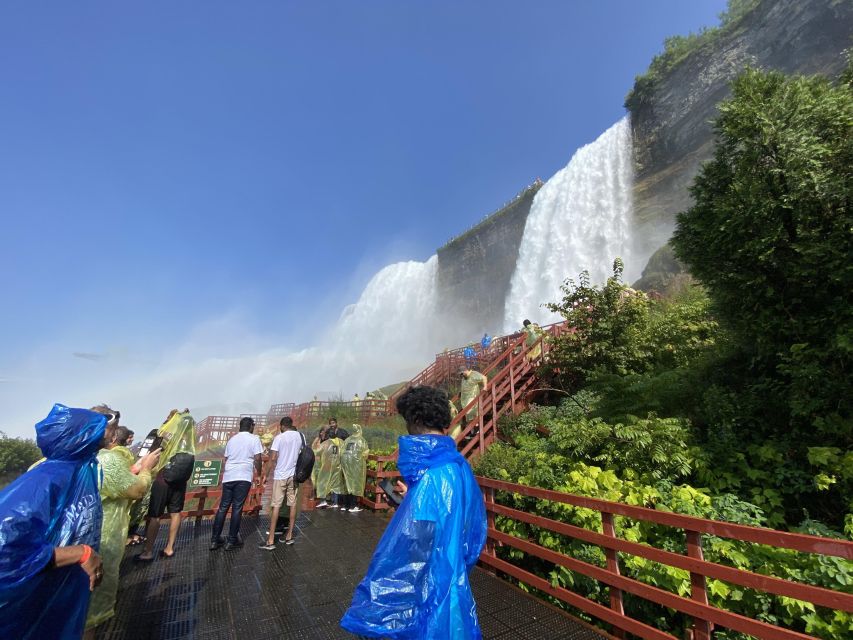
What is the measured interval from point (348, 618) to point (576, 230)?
109 feet

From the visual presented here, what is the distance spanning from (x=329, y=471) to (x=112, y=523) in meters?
Answer: 5.50

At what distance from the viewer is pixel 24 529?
1.69 meters

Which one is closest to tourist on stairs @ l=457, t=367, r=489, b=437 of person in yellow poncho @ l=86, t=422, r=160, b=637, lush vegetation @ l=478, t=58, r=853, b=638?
lush vegetation @ l=478, t=58, r=853, b=638

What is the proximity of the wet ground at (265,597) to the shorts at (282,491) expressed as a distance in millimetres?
572

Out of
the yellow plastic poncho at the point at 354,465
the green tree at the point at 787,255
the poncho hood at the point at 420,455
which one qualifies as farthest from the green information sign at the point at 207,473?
the green tree at the point at 787,255

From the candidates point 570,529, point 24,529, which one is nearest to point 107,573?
point 24,529

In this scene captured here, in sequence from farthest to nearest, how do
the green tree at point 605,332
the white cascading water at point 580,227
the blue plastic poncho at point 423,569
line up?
the white cascading water at point 580,227 < the green tree at point 605,332 < the blue plastic poncho at point 423,569

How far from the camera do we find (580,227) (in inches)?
1245

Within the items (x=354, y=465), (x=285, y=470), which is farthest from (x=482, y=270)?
(x=285, y=470)

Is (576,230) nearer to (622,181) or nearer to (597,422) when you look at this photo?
(622,181)

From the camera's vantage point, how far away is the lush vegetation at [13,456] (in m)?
23.2

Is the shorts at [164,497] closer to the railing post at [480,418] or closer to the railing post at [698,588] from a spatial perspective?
the railing post at [480,418]

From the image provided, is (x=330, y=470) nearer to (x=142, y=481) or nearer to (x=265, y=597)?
(x=265, y=597)

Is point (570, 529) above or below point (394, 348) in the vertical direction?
below
